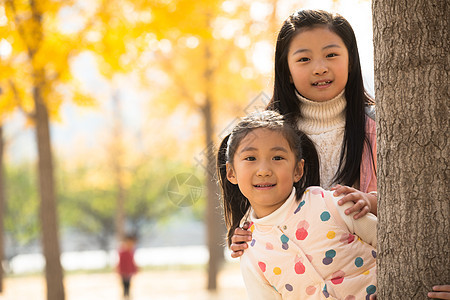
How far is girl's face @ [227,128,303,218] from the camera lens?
7.56 ft

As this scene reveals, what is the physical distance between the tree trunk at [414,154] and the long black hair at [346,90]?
49 centimetres

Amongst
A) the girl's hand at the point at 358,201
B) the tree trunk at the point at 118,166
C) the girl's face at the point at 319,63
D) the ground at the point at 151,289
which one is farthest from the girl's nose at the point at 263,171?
the tree trunk at the point at 118,166

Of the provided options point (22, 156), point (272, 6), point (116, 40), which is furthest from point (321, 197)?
point (22, 156)

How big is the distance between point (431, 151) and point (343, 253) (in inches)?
19.6

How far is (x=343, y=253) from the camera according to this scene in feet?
7.28

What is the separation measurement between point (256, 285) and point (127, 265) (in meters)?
8.61

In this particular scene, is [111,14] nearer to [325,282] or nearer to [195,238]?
[325,282]

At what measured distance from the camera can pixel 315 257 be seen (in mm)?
2250

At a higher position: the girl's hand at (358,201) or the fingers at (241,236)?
the girl's hand at (358,201)

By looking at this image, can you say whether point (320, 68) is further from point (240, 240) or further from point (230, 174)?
point (240, 240)

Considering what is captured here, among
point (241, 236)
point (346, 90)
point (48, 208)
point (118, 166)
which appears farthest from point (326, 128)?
point (118, 166)

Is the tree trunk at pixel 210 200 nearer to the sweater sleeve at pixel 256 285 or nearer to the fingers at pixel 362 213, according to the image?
the sweater sleeve at pixel 256 285

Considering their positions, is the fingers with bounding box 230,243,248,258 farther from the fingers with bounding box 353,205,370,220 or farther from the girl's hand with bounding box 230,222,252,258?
the fingers with bounding box 353,205,370,220

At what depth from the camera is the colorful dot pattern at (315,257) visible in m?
2.21
